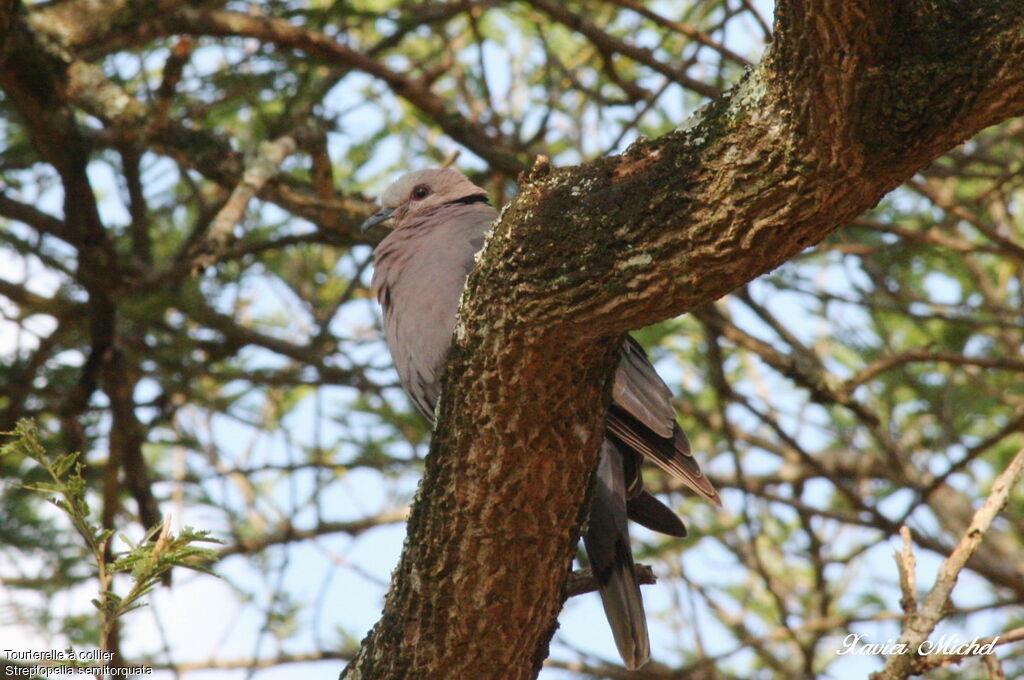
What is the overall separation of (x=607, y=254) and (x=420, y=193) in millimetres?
2524

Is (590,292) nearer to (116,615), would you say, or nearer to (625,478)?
(116,615)

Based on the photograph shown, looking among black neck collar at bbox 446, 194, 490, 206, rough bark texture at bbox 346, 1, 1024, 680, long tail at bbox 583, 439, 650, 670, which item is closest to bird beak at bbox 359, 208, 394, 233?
black neck collar at bbox 446, 194, 490, 206

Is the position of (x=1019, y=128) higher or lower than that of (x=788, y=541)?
higher

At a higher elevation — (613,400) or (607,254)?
(613,400)

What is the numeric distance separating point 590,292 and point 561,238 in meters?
0.15

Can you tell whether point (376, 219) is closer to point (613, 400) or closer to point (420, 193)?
point (420, 193)

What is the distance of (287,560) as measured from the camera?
5.39 m

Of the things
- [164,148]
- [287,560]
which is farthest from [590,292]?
[287,560]

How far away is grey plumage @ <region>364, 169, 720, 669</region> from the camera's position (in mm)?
3598

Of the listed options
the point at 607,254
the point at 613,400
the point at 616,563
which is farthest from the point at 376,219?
the point at 607,254

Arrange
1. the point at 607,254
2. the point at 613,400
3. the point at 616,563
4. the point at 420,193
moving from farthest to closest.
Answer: the point at 420,193 → the point at 616,563 → the point at 613,400 → the point at 607,254

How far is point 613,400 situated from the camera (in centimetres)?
352

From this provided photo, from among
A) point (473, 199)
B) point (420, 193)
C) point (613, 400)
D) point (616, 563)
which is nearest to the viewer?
point (613, 400)

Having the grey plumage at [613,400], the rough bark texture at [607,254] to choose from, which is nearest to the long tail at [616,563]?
the grey plumage at [613,400]
